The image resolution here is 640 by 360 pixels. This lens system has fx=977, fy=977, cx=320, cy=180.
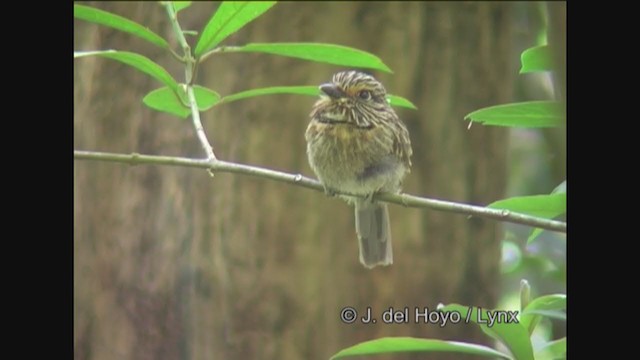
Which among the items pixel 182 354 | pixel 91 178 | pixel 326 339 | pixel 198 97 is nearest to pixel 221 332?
pixel 182 354

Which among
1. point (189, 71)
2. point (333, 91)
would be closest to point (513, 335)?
point (189, 71)

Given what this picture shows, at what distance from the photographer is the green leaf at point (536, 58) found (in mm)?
1224

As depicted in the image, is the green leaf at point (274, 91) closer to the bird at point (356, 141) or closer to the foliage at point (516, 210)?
the foliage at point (516, 210)

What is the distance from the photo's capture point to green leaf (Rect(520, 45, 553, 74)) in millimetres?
1224

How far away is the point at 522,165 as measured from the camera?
3.10 m

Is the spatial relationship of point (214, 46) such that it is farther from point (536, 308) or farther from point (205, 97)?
point (536, 308)

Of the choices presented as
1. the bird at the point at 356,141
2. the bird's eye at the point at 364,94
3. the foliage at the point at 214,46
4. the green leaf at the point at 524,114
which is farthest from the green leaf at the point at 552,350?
the bird's eye at the point at 364,94

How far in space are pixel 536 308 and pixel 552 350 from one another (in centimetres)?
6

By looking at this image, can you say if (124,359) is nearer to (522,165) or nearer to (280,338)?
(280,338)

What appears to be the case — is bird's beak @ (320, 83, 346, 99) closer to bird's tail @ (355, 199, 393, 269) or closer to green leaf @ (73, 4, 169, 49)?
bird's tail @ (355, 199, 393, 269)

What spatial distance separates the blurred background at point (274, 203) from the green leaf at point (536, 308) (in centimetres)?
84

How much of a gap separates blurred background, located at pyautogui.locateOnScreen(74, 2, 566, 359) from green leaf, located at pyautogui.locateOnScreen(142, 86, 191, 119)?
0.89 metres

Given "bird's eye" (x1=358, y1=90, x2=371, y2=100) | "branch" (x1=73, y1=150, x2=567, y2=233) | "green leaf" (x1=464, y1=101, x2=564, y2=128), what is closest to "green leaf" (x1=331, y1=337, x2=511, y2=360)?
"branch" (x1=73, y1=150, x2=567, y2=233)
